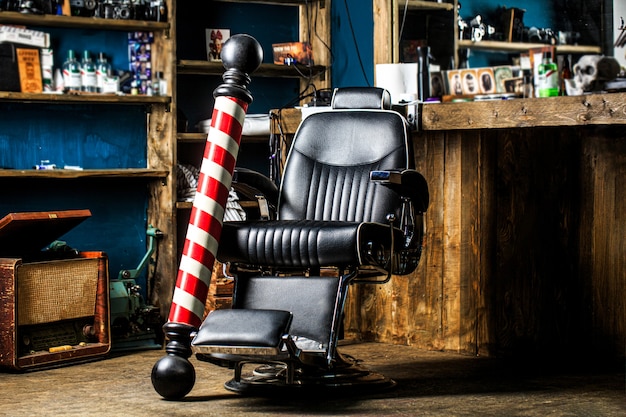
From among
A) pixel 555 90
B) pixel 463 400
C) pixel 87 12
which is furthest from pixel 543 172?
pixel 87 12

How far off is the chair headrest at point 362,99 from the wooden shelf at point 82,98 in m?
1.25

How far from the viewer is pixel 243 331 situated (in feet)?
10.4

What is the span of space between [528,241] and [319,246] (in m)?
1.29

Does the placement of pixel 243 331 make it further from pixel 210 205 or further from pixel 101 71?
pixel 101 71

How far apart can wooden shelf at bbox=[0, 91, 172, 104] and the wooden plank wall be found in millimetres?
1439

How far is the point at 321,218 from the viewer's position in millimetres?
3889

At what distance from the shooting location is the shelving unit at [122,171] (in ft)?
15.6

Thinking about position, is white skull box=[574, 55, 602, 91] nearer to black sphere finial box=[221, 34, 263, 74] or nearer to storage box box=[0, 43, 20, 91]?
black sphere finial box=[221, 34, 263, 74]

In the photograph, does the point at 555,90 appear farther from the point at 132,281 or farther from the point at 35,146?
the point at 35,146

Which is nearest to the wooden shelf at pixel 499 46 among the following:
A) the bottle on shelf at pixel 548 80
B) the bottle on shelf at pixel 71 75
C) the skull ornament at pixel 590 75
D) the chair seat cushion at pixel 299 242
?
the skull ornament at pixel 590 75

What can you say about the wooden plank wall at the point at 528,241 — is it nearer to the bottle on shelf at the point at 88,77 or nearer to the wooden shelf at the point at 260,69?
the wooden shelf at the point at 260,69

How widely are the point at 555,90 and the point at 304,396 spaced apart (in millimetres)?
1772

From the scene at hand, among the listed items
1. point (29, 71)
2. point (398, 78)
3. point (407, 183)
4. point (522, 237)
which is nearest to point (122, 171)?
point (29, 71)

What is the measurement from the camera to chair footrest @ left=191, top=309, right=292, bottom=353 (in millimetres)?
3156
